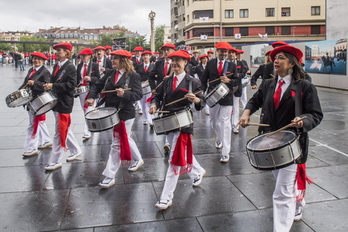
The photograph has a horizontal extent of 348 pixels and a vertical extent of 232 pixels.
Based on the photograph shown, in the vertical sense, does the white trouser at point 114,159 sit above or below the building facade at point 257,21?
below

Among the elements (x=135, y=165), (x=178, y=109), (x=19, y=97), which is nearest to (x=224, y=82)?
(x=178, y=109)

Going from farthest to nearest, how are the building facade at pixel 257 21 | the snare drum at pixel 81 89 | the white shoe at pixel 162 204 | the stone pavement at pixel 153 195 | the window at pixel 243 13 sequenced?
the window at pixel 243 13 < the building facade at pixel 257 21 < the snare drum at pixel 81 89 < the white shoe at pixel 162 204 < the stone pavement at pixel 153 195

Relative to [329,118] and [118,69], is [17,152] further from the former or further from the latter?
[329,118]

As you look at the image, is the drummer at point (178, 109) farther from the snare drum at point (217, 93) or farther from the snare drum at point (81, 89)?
the snare drum at point (81, 89)

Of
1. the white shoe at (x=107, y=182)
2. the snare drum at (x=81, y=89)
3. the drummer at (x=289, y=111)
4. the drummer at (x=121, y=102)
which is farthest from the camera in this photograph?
the snare drum at (x=81, y=89)

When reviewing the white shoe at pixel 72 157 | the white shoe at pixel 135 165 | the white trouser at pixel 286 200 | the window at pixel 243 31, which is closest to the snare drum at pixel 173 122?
the white trouser at pixel 286 200

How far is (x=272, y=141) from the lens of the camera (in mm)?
3488

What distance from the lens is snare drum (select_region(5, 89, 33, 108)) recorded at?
6438mm

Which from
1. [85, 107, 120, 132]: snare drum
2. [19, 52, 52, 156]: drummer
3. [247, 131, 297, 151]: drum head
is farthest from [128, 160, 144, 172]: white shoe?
[247, 131, 297, 151]: drum head

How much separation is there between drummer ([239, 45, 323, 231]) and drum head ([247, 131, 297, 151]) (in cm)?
14

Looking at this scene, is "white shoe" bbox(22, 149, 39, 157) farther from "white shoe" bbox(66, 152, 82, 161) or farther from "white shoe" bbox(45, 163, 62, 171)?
"white shoe" bbox(45, 163, 62, 171)

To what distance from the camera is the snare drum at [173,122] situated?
15.0ft

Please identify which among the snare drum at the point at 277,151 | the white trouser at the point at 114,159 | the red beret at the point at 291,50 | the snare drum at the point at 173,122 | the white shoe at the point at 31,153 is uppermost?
the red beret at the point at 291,50

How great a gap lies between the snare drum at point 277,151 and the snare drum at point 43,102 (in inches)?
153
